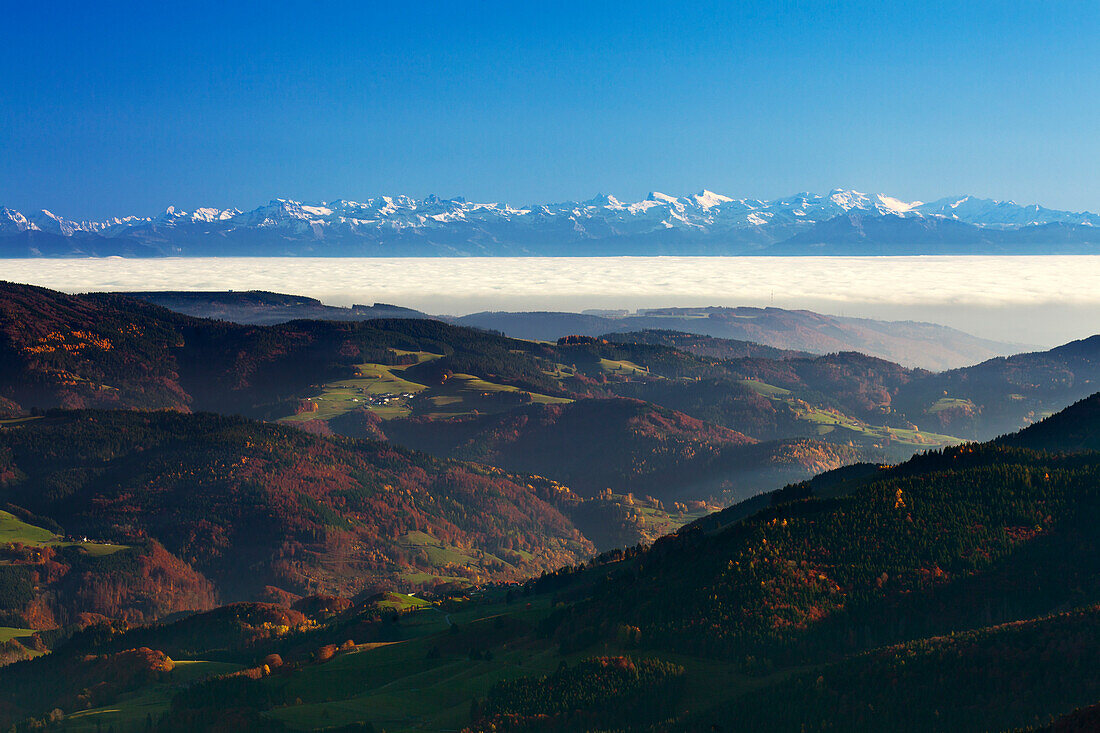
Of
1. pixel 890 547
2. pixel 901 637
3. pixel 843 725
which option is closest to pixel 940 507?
pixel 890 547

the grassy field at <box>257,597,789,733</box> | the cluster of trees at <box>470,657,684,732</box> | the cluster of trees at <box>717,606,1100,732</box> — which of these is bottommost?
the grassy field at <box>257,597,789,733</box>

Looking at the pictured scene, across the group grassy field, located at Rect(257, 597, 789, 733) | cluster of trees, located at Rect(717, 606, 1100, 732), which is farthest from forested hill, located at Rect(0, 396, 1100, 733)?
grassy field, located at Rect(257, 597, 789, 733)

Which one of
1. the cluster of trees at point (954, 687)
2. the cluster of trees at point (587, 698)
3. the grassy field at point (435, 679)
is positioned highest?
the cluster of trees at point (954, 687)

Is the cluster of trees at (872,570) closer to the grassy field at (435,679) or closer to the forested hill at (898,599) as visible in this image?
the forested hill at (898,599)

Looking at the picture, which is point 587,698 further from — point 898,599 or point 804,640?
point 898,599

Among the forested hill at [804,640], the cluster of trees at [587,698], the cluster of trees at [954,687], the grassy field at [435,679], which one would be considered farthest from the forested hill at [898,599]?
the cluster of trees at [587,698]

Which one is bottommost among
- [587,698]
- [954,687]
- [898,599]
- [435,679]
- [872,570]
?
[435,679]

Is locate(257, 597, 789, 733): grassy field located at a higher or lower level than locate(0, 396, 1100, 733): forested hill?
lower

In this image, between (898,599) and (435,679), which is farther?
(435,679)

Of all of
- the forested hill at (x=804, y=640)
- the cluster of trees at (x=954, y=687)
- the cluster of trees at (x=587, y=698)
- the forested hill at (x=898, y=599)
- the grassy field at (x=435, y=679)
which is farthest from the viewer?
the grassy field at (x=435, y=679)

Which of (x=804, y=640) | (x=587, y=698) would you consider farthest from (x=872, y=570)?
(x=587, y=698)

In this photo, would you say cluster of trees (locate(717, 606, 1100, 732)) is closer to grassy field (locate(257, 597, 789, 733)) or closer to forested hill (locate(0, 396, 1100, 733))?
forested hill (locate(0, 396, 1100, 733))

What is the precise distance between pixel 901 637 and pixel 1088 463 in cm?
7117

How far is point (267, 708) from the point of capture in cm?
17362
